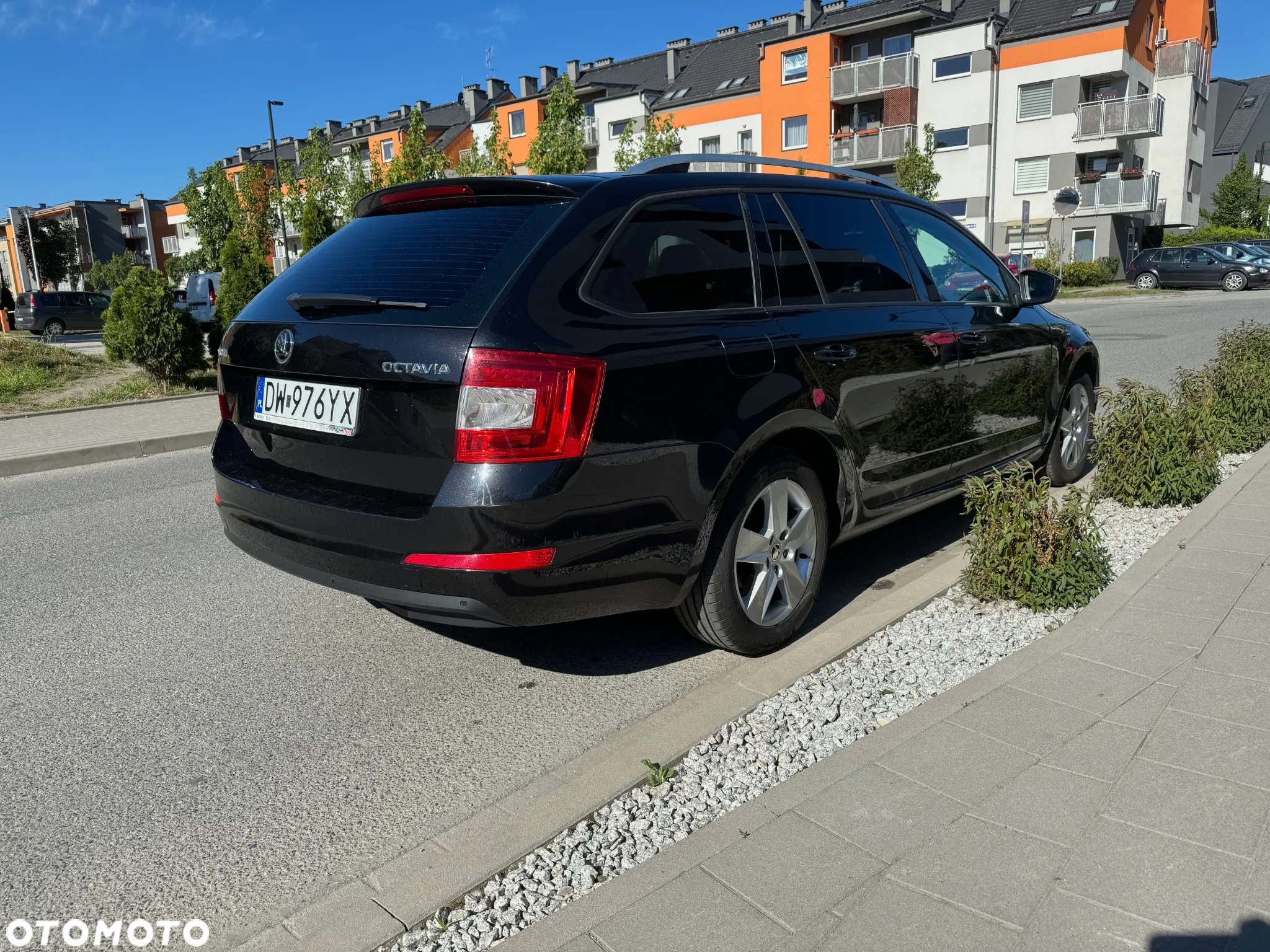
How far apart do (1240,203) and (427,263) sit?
186 feet

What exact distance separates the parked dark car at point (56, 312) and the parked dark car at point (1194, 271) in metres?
35.9

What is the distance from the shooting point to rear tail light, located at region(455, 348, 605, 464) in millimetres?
2963

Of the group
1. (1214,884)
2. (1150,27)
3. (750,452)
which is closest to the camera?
(1214,884)

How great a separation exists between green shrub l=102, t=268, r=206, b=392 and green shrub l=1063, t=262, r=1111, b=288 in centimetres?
3090

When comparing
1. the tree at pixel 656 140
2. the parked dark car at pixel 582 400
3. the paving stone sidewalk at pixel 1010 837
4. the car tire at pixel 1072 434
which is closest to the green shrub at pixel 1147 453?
the car tire at pixel 1072 434

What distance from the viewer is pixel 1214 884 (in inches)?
89.7

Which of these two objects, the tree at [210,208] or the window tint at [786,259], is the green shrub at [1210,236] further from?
the tree at [210,208]

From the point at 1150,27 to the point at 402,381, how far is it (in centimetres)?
4974

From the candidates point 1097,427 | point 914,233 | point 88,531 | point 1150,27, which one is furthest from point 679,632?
point 1150,27

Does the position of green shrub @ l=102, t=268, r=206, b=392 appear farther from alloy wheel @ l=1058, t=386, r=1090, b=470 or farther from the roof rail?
alloy wheel @ l=1058, t=386, r=1090, b=470

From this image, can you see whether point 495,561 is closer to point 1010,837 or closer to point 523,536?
point 523,536

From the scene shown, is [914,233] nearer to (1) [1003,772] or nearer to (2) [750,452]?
(2) [750,452]

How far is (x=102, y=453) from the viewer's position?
9.09m

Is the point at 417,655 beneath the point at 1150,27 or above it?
beneath
